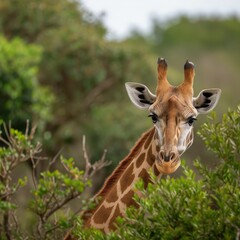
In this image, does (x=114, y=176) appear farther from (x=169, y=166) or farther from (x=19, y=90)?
(x=19, y=90)

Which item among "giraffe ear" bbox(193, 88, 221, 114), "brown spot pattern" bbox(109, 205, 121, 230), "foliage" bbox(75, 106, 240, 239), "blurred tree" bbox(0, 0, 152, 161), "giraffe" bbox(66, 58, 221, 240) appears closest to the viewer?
"foliage" bbox(75, 106, 240, 239)

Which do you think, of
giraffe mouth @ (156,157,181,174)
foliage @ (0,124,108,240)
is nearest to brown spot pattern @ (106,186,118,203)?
foliage @ (0,124,108,240)

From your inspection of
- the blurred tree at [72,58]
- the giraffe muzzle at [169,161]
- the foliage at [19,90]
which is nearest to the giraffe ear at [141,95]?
the giraffe muzzle at [169,161]

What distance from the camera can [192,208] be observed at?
34.0 ft

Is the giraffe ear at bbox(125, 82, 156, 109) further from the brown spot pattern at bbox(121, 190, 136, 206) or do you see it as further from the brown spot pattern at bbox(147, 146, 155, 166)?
the brown spot pattern at bbox(121, 190, 136, 206)

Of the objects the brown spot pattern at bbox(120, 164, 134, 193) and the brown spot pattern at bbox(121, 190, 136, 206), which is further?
the brown spot pattern at bbox(120, 164, 134, 193)

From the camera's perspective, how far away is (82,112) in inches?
1421

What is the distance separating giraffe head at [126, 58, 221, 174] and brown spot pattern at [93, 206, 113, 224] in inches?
35.5

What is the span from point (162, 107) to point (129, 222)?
6.47ft

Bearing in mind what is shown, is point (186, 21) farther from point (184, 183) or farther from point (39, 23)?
point (184, 183)

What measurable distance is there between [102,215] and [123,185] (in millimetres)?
460

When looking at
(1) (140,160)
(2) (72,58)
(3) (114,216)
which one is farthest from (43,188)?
(2) (72,58)

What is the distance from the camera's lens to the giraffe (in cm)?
1184

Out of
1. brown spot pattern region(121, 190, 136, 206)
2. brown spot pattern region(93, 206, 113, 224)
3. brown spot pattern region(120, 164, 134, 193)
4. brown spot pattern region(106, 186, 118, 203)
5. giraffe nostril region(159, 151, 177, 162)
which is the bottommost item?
brown spot pattern region(93, 206, 113, 224)
